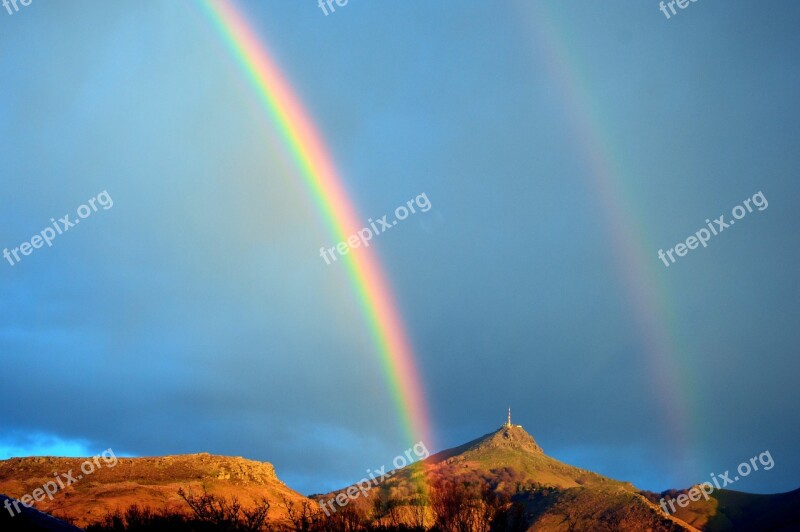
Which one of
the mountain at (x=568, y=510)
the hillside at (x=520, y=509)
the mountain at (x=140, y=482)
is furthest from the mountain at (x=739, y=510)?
the mountain at (x=140, y=482)

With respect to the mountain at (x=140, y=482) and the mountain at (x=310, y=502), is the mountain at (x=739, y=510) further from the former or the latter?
the mountain at (x=140, y=482)

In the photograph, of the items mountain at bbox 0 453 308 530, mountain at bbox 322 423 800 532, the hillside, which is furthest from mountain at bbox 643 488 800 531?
mountain at bbox 0 453 308 530

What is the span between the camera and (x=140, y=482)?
90750mm

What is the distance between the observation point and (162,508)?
252 feet

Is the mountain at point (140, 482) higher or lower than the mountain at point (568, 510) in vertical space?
higher

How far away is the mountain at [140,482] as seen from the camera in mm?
76500

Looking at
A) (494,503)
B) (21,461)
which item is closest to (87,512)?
(21,461)

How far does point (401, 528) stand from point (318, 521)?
9.55 metres

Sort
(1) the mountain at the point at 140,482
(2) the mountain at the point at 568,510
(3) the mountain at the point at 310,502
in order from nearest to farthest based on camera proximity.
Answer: (3) the mountain at the point at 310,502 < (2) the mountain at the point at 568,510 < (1) the mountain at the point at 140,482


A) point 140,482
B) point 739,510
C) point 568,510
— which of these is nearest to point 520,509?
point 140,482

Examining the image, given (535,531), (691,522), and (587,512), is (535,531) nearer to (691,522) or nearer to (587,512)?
(587,512)

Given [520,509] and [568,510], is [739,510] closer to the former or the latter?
[568,510]

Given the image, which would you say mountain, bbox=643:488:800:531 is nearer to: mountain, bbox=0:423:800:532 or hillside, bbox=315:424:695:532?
mountain, bbox=0:423:800:532

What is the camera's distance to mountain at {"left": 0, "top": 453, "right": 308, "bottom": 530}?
76.5 m
